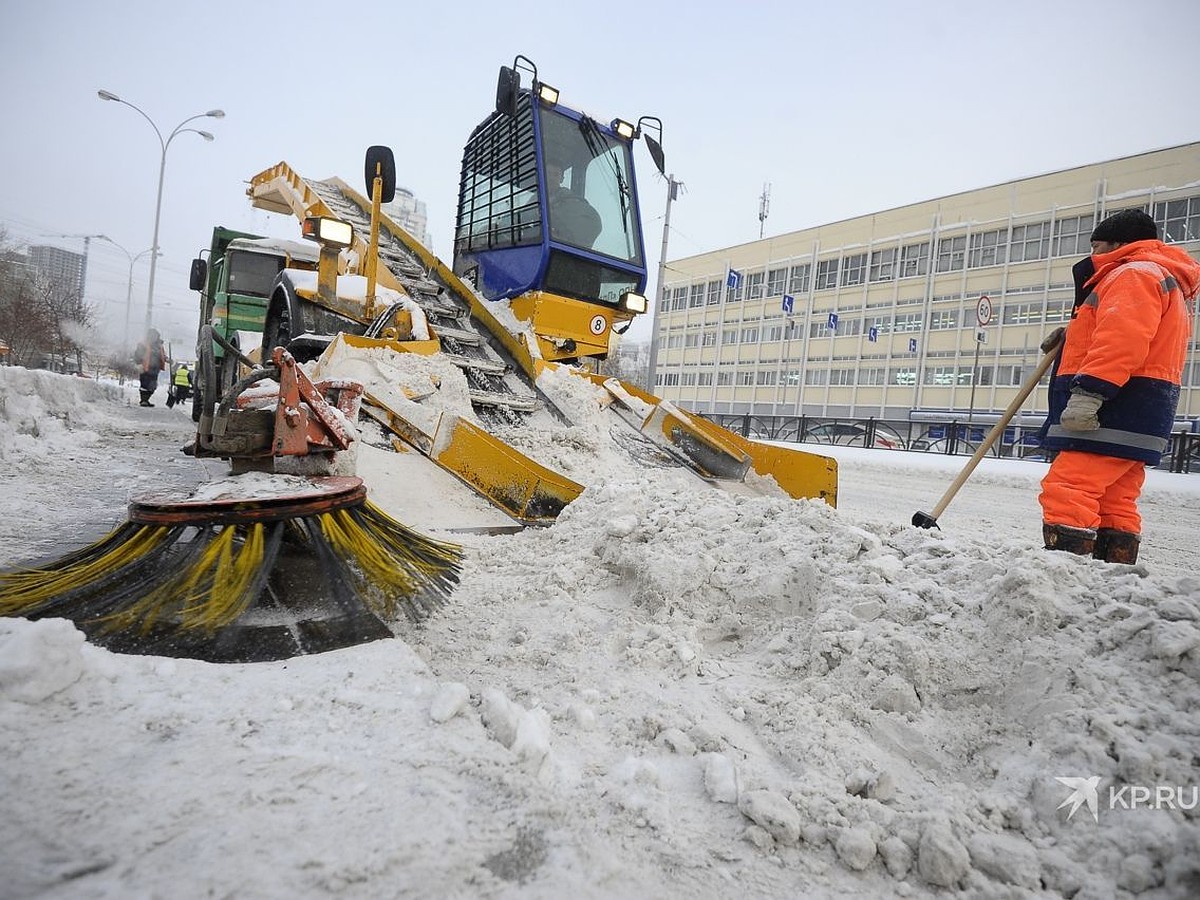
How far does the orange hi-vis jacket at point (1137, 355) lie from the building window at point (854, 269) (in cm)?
3462

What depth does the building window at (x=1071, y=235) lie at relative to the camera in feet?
88.6

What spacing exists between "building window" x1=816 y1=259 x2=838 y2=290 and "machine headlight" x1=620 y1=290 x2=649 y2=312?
33.2 m

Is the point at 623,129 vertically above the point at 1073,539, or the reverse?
the point at 623,129

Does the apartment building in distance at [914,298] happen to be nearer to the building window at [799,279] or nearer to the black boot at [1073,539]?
the building window at [799,279]

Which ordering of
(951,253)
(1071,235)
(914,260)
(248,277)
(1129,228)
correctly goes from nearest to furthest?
(1129,228) < (248,277) < (1071,235) < (951,253) < (914,260)

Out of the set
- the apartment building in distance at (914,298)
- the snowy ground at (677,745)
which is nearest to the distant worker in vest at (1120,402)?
the snowy ground at (677,745)

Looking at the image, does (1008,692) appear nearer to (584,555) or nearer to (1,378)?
(584,555)

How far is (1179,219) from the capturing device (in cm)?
2530

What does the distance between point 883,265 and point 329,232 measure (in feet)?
114

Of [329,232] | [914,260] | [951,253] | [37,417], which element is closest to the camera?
[329,232]

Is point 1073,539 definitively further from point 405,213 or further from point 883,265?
point 405,213

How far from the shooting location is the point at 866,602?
1.95 m

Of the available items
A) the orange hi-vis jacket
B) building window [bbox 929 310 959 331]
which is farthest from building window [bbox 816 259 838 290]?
the orange hi-vis jacket

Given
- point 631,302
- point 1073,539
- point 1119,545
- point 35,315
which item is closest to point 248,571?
point 1073,539
